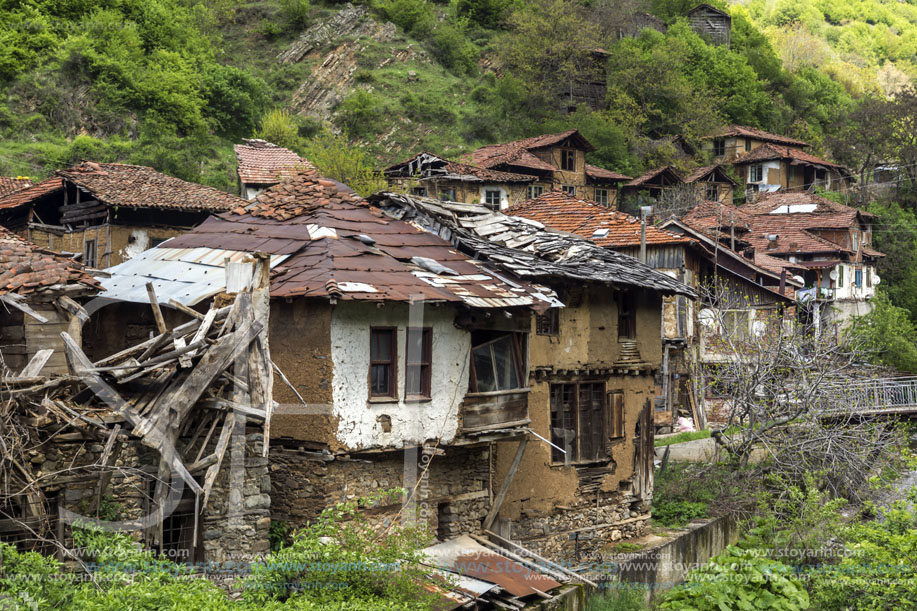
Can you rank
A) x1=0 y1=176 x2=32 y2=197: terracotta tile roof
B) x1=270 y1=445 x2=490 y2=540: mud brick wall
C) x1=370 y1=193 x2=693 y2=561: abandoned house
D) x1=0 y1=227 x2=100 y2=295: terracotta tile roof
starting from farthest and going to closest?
x1=0 y1=176 x2=32 y2=197: terracotta tile roof
x1=370 y1=193 x2=693 y2=561: abandoned house
x1=270 y1=445 x2=490 y2=540: mud brick wall
x1=0 y1=227 x2=100 y2=295: terracotta tile roof

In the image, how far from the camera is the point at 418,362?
645 inches

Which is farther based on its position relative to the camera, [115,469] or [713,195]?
[713,195]

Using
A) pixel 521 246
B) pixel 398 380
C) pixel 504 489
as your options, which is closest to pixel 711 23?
pixel 521 246

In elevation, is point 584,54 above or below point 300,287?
above

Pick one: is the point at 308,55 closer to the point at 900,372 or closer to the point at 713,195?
the point at 713,195

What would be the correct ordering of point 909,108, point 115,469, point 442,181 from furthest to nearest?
point 909,108 → point 442,181 → point 115,469

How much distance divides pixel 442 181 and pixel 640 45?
112 ft

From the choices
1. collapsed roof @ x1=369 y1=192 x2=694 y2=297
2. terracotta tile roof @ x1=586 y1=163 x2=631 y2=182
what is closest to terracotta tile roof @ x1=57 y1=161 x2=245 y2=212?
collapsed roof @ x1=369 y1=192 x2=694 y2=297

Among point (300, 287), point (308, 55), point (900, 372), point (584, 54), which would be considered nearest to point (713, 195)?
point (584, 54)

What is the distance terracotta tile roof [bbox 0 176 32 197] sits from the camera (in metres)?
28.3

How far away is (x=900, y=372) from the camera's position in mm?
37812

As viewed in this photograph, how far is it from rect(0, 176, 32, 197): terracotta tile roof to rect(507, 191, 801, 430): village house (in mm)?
15097

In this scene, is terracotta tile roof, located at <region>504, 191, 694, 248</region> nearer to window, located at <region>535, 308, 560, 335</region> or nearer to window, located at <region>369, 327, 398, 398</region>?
window, located at <region>535, 308, 560, 335</region>

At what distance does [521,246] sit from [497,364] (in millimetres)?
3720
